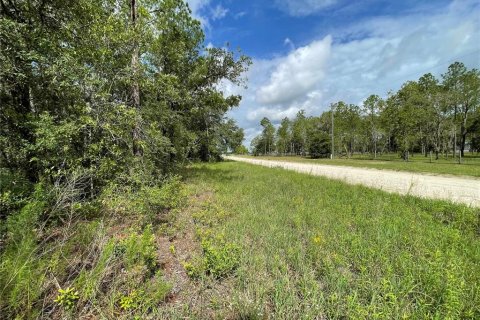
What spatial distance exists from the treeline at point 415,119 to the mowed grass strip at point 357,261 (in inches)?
1086

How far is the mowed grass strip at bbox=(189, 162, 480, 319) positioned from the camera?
7.66 feet

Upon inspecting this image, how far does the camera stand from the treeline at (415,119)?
26891 millimetres

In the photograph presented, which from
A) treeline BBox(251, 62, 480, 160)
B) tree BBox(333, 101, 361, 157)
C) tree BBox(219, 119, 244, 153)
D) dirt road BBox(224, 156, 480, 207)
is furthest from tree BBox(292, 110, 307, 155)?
dirt road BBox(224, 156, 480, 207)

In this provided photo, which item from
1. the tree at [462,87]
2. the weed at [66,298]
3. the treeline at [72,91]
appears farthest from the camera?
the tree at [462,87]

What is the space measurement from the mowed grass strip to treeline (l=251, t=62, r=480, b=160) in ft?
90.5

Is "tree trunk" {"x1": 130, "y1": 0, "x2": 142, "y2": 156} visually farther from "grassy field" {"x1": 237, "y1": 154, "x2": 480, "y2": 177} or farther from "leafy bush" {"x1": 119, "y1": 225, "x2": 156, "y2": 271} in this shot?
"grassy field" {"x1": 237, "y1": 154, "x2": 480, "y2": 177}

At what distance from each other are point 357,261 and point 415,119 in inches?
1270

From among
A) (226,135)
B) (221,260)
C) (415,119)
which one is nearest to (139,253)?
(221,260)

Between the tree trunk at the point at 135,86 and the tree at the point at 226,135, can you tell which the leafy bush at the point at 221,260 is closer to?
the tree trunk at the point at 135,86

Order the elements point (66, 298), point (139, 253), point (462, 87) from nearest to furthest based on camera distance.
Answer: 1. point (66, 298)
2. point (139, 253)
3. point (462, 87)

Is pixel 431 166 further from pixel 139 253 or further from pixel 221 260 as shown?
pixel 139 253

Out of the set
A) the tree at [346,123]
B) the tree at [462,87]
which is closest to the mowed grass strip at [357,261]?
the tree at [462,87]

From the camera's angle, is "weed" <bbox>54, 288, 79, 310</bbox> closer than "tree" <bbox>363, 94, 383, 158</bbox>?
Yes

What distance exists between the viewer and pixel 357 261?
3150mm
